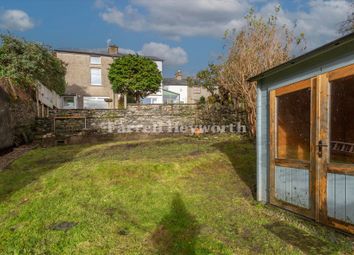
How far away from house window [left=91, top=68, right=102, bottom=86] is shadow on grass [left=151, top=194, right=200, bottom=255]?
32.4 m

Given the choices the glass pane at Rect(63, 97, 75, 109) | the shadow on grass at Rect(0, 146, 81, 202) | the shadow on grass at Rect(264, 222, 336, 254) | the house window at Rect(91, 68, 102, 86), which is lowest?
the shadow on grass at Rect(264, 222, 336, 254)

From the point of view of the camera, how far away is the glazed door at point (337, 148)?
4176 millimetres

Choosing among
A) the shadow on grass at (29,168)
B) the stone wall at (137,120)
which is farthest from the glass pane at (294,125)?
the stone wall at (137,120)

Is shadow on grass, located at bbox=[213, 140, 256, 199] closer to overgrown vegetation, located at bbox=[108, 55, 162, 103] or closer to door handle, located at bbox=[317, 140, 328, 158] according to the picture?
door handle, located at bbox=[317, 140, 328, 158]

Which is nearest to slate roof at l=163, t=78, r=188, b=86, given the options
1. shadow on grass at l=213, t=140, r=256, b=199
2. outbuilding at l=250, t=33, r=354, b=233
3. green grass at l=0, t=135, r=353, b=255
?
shadow on grass at l=213, t=140, r=256, b=199

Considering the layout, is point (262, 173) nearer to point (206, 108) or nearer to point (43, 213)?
point (43, 213)

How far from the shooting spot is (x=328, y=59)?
176 inches

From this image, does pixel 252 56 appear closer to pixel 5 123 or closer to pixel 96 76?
pixel 5 123

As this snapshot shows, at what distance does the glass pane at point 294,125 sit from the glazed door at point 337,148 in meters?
0.42

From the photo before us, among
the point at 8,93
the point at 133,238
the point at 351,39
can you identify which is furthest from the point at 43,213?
the point at 8,93

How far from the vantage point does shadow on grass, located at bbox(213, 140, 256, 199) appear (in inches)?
312

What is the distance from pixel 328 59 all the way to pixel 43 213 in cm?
549

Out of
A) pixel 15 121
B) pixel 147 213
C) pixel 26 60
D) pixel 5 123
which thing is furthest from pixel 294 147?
pixel 26 60

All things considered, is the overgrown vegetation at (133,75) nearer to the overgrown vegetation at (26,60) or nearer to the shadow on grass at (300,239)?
the overgrown vegetation at (26,60)
